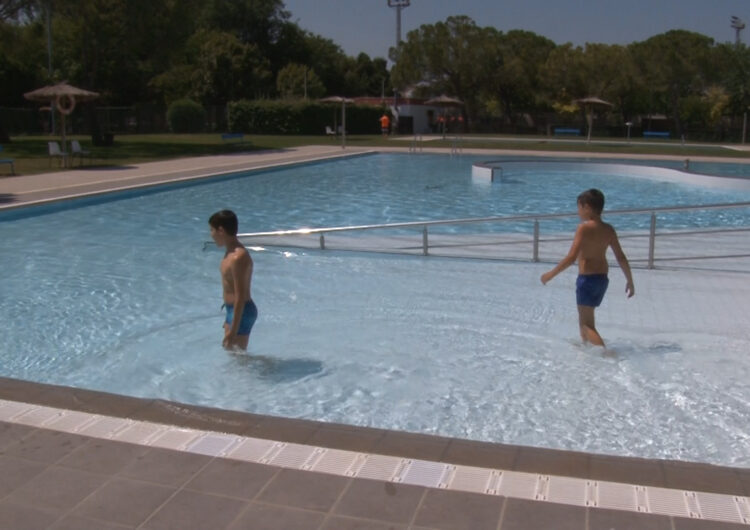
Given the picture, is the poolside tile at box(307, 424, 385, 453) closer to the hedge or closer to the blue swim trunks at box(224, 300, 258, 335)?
the blue swim trunks at box(224, 300, 258, 335)

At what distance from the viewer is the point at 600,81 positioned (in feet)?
166

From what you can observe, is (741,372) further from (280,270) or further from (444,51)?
(444,51)

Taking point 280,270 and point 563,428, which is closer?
point 563,428

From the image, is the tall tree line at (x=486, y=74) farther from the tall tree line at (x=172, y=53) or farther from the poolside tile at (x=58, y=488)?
the poolside tile at (x=58, y=488)

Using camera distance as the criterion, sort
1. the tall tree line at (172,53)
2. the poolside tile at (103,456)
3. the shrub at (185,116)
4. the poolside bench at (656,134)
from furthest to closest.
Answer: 1. the poolside bench at (656,134)
2. the shrub at (185,116)
3. the tall tree line at (172,53)
4. the poolside tile at (103,456)

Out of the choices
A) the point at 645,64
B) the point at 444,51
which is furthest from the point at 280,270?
the point at 444,51

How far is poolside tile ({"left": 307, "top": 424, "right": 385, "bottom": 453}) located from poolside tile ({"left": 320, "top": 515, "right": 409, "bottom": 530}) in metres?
0.69

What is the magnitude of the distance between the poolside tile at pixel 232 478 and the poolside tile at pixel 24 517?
595 millimetres

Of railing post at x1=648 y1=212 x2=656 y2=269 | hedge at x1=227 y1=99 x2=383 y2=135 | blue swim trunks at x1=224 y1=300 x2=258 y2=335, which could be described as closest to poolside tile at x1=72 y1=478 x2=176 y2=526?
blue swim trunks at x1=224 y1=300 x2=258 y2=335

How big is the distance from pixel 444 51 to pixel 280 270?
1865 inches

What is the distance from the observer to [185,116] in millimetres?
43094

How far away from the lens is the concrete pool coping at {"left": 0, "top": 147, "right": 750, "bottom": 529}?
10.5ft

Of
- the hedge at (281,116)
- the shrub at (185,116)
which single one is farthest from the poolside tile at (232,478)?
the shrub at (185,116)

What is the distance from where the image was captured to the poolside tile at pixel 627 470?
3.56m
